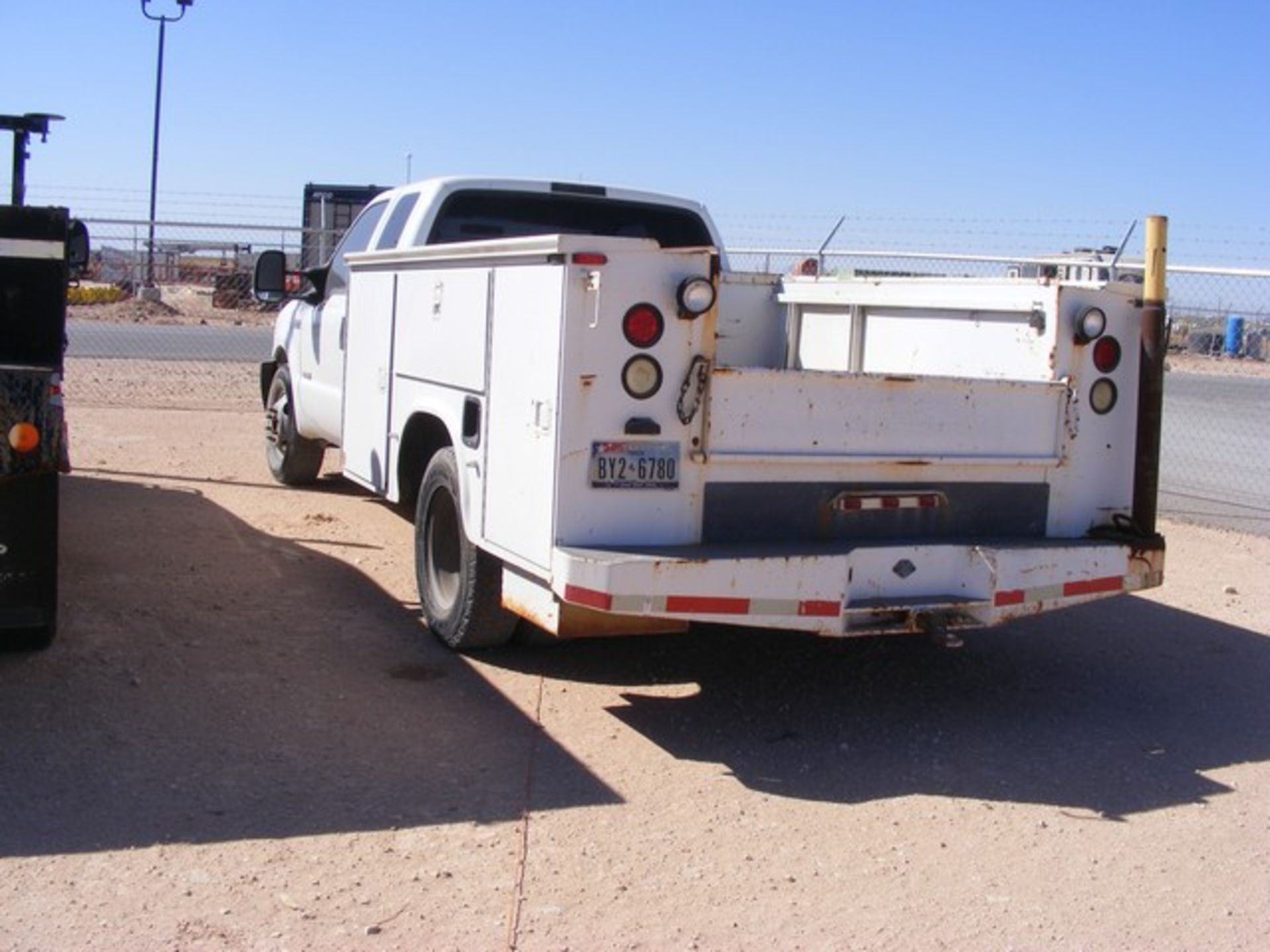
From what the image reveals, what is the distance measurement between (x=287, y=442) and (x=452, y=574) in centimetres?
435

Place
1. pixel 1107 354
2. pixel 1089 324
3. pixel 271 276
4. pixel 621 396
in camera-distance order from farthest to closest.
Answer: pixel 271 276 → pixel 1107 354 → pixel 1089 324 → pixel 621 396

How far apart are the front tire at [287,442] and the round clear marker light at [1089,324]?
585 centimetres

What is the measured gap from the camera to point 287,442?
34.2 ft

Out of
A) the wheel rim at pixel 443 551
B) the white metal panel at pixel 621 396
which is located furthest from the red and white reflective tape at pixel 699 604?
the wheel rim at pixel 443 551

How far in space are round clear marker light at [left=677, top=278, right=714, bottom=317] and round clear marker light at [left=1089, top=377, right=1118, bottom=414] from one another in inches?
72.8

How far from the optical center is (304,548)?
8500mm

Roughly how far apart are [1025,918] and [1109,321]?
2.82 meters

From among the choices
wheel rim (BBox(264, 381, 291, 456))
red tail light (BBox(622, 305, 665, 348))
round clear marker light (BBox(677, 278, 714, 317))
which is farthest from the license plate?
wheel rim (BBox(264, 381, 291, 456))

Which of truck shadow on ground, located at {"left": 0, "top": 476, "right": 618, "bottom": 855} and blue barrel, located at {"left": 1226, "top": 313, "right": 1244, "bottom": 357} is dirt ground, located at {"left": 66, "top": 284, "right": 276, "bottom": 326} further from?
truck shadow on ground, located at {"left": 0, "top": 476, "right": 618, "bottom": 855}

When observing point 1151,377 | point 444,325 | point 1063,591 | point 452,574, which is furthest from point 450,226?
point 1063,591

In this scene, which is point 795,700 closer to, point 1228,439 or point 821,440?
point 821,440

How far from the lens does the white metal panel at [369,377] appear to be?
7121 mm

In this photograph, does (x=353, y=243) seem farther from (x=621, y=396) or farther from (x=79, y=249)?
(x=621, y=396)

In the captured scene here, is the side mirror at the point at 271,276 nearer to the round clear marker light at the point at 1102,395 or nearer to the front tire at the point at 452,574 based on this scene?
the front tire at the point at 452,574
